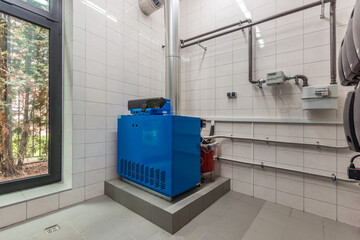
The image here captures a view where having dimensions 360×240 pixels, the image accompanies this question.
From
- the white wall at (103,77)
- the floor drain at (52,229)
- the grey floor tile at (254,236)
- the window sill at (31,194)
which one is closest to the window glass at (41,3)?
the white wall at (103,77)

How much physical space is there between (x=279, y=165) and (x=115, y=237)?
6.63ft

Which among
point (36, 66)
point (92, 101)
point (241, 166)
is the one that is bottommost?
point (241, 166)

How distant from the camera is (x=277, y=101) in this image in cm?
216

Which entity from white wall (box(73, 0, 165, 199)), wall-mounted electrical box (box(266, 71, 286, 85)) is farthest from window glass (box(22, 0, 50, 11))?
wall-mounted electrical box (box(266, 71, 286, 85))

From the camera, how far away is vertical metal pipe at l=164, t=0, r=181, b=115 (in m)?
A: 2.23

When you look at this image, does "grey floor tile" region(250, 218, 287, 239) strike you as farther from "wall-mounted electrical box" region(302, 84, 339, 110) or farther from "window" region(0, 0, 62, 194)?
"window" region(0, 0, 62, 194)

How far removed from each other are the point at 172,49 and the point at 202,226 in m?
2.12

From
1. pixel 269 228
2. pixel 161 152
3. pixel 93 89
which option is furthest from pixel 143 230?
pixel 93 89

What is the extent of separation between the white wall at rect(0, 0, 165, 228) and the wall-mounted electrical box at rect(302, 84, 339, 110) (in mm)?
2261

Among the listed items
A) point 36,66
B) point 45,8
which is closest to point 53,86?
point 36,66

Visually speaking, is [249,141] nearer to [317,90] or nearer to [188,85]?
[317,90]

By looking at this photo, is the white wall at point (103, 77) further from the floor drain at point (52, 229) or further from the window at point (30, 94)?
the floor drain at point (52, 229)

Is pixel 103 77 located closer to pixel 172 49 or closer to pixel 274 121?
pixel 172 49

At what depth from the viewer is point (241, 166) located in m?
2.42
